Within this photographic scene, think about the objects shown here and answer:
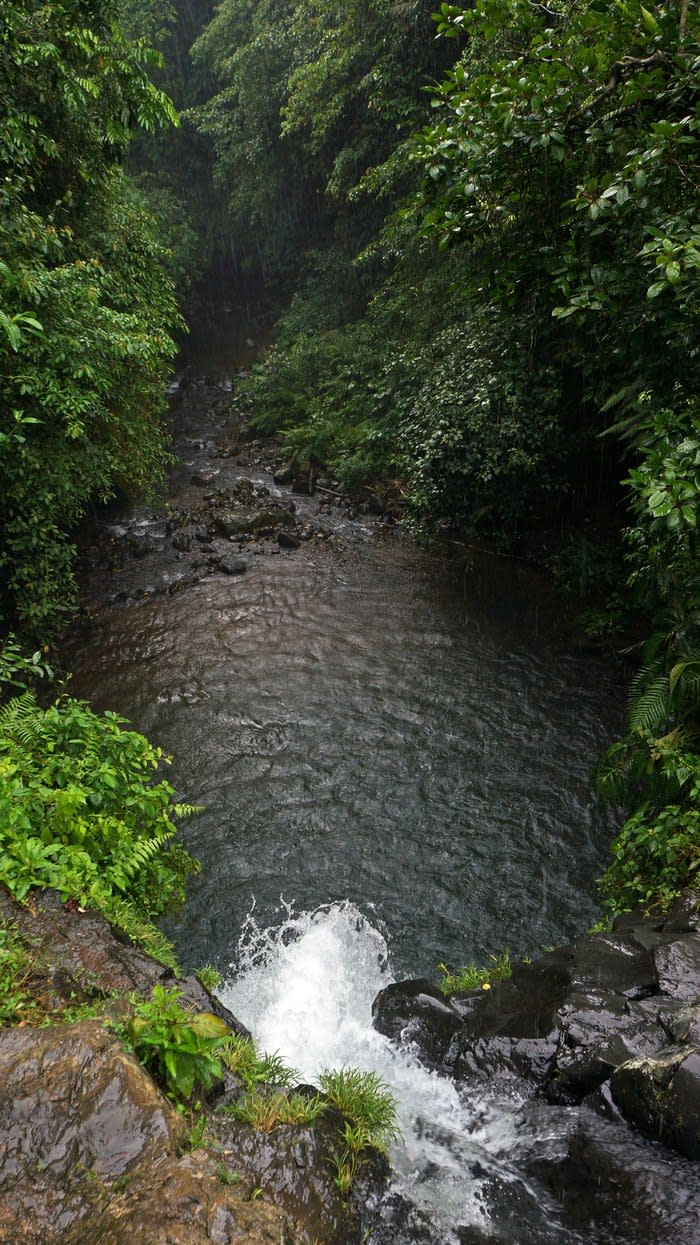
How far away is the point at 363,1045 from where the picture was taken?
213 inches

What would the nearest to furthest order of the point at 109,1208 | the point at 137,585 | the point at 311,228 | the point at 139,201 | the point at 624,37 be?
the point at 109,1208 < the point at 624,37 < the point at 137,585 < the point at 139,201 < the point at 311,228

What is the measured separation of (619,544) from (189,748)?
779 centimetres

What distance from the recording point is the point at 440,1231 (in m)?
3.73

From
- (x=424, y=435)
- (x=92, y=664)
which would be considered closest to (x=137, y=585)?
(x=92, y=664)

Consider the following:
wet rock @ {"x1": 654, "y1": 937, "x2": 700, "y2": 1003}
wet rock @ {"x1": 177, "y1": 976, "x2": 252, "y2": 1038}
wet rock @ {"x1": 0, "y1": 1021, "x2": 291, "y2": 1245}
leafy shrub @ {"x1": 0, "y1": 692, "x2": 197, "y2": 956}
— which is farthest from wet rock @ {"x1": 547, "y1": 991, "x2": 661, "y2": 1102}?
leafy shrub @ {"x1": 0, "y1": 692, "x2": 197, "y2": 956}

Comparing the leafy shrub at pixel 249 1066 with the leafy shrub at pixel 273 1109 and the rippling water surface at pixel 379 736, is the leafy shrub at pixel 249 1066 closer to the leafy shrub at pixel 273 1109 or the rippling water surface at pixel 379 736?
the leafy shrub at pixel 273 1109

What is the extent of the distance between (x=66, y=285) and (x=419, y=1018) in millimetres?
8477

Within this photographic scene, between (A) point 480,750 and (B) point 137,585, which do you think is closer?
(A) point 480,750

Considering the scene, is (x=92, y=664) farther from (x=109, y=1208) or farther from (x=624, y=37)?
(x=624, y=37)

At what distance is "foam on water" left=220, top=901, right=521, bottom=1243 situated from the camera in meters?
4.14

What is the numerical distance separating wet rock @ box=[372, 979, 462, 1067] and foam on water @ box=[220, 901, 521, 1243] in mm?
108

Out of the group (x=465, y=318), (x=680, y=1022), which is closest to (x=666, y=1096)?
(x=680, y=1022)

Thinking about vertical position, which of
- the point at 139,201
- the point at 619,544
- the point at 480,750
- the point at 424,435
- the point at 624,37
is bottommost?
the point at 480,750

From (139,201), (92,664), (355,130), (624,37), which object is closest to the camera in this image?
(624,37)
